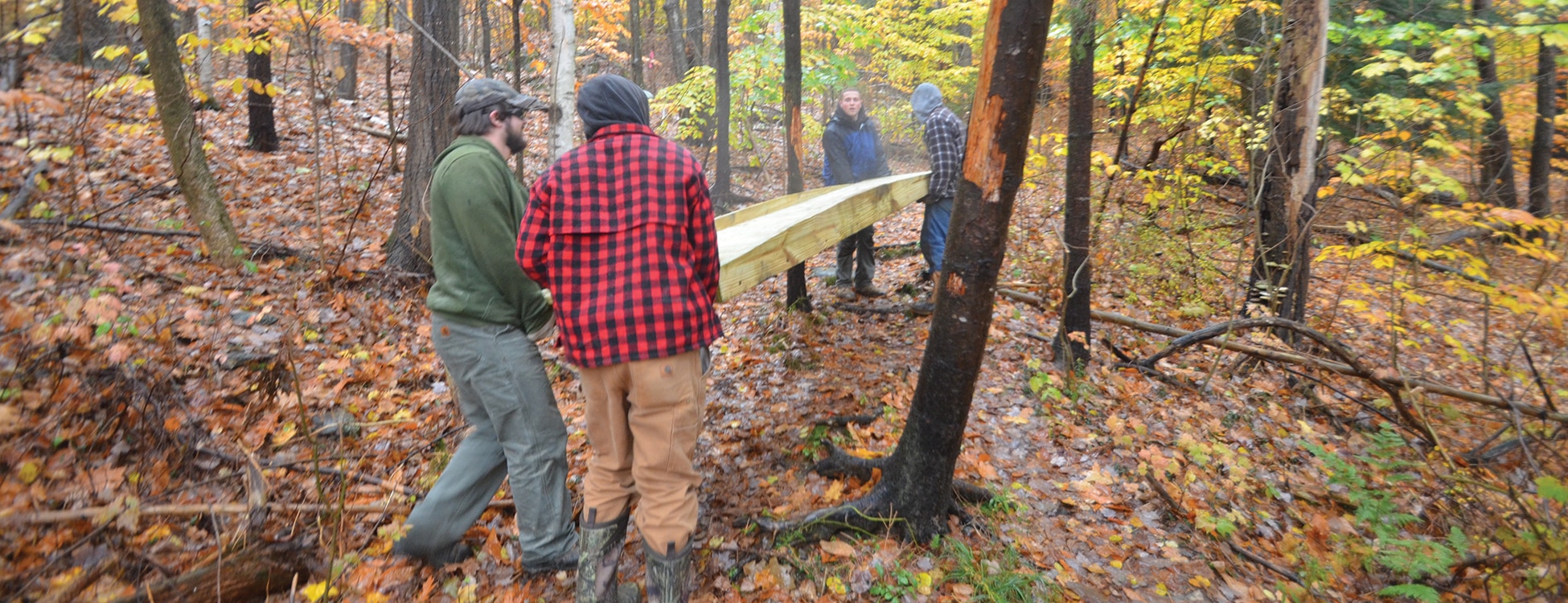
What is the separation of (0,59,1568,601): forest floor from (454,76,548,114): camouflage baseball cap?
65.1 inches

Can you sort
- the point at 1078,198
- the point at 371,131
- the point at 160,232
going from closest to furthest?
the point at 1078,198 → the point at 160,232 → the point at 371,131

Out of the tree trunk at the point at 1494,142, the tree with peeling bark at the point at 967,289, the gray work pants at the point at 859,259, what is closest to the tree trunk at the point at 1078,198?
the gray work pants at the point at 859,259

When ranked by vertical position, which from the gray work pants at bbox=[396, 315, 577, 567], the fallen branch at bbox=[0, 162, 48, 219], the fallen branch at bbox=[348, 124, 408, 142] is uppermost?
the fallen branch at bbox=[348, 124, 408, 142]

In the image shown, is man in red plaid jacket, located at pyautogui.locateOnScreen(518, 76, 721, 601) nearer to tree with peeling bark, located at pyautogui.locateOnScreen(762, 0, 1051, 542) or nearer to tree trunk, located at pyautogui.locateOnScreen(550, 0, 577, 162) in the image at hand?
tree with peeling bark, located at pyautogui.locateOnScreen(762, 0, 1051, 542)

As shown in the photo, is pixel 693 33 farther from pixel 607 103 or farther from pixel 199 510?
pixel 199 510

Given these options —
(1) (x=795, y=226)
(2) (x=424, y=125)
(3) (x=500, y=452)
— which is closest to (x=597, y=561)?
(3) (x=500, y=452)

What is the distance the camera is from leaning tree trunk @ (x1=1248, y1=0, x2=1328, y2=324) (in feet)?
20.5

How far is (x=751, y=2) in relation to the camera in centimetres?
1888

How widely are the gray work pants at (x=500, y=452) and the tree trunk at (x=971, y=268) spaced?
4.77 feet

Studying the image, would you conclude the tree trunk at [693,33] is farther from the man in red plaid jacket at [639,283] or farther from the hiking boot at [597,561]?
the hiking boot at [597,561]

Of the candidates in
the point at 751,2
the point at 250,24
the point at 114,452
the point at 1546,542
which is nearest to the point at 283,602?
the point at 114,452

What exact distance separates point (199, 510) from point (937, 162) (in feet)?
18.1

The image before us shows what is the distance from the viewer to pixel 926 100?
21.7 ft

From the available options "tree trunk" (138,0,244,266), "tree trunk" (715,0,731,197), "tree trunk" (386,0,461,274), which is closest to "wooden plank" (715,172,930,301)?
"tree trunk" (386,0,461,274)
